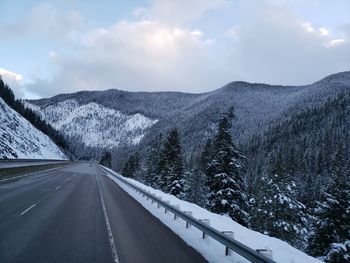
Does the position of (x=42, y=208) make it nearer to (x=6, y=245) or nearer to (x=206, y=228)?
(x=6, y=245)

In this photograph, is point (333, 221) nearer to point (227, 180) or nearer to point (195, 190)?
point (227, 180)

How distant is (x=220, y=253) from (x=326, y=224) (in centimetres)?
1172

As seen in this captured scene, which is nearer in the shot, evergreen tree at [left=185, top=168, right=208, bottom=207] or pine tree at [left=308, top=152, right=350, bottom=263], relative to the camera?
pine tree at [left=308, top=152, right=350, bottom=263]

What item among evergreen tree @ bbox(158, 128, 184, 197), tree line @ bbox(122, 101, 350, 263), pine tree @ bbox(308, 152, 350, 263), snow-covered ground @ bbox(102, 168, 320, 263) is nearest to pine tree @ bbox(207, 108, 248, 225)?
tree line @ bbox(122, 101, 350, 263)

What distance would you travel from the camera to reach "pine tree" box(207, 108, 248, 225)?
856 inches

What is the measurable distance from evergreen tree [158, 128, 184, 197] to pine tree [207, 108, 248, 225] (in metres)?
10.1

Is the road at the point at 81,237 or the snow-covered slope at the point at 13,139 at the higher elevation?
the snow-covered slope at the point at 13,139

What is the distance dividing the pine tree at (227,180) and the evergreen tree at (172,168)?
10123 millimetres

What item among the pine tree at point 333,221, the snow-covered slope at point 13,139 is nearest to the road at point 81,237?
the pine tree at point 333,221

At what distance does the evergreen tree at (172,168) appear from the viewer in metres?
33.5

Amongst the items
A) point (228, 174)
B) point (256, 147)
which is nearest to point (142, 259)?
point (228, 174)

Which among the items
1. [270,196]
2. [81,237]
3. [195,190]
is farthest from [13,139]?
[81,237]

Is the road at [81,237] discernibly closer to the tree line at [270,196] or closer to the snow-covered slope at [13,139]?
the tree line at [270,196]

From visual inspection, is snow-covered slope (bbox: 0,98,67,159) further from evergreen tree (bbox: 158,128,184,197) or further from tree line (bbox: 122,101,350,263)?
tree line (bbox: 122,101,350,263)
